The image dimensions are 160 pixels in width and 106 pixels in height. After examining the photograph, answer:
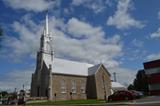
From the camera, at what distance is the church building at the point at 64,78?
64.0m

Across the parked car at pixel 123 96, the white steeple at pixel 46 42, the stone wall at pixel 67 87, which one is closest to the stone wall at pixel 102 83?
the stone wall at pixel 67 87

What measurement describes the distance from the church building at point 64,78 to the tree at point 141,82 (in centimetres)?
1111

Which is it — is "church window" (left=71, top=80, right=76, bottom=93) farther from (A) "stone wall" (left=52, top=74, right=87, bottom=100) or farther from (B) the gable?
(B) the gable

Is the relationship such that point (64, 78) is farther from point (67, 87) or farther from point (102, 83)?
point (102, 83)

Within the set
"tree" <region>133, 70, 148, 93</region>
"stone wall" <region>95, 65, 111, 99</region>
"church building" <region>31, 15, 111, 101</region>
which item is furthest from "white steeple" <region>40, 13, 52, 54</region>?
"tree" <region>133, 70, 148, 93</region>

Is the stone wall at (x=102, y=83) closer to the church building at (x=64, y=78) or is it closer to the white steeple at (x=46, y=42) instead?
the church building at (x=64, y=78)

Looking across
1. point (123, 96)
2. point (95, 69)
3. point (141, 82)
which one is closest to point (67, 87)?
point (95, 69)

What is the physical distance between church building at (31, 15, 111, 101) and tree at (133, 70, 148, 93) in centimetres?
1111

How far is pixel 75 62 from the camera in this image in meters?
75.4

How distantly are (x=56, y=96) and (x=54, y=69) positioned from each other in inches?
267

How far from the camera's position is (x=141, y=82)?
80.4 m

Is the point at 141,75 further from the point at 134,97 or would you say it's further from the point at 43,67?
the point at 134,97

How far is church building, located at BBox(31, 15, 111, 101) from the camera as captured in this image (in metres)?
64.0

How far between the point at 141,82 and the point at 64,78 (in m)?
27.0
